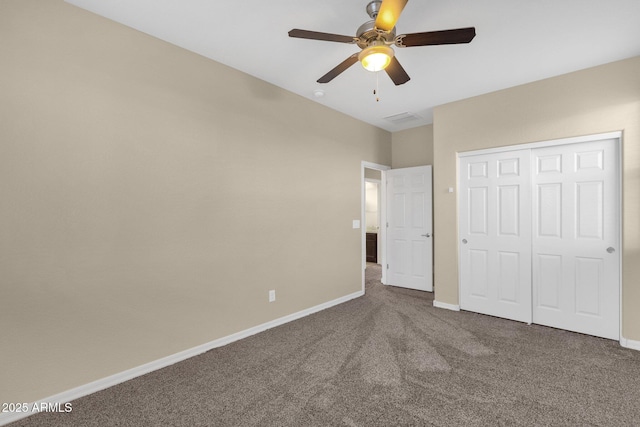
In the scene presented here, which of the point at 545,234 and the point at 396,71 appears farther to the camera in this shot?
the point at 545,234

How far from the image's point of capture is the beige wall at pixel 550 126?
291 centimetres

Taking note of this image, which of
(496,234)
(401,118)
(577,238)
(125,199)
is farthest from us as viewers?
(401,118)

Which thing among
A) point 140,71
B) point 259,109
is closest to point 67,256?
point 140,71

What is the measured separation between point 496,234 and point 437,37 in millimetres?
2770

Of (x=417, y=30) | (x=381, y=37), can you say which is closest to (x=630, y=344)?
(x=417, y=30)

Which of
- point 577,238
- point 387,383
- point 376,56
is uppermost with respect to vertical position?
point 376,56

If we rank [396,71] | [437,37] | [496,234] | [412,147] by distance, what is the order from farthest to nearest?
[412,147], [496,234], [396,71], [437,37]

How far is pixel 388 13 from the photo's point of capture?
5.47 ft

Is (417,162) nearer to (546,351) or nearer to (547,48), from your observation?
(547,48)

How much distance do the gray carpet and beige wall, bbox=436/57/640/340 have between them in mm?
891

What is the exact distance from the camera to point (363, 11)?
2207 millimetres

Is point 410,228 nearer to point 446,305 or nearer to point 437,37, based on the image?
point 446,305

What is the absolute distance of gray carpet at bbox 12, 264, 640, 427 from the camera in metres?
1.92

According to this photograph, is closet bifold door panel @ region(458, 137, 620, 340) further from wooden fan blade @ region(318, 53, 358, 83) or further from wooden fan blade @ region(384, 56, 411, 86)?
wooden fan blade @ region(318, 53, 358, 83)
